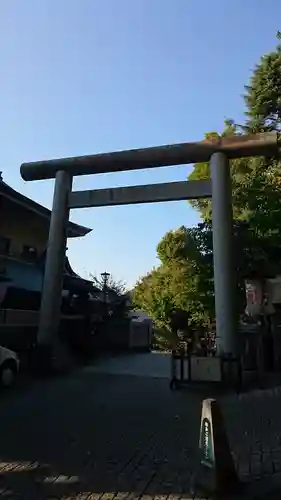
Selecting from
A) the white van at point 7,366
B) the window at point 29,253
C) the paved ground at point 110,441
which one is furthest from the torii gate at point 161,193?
the window at point 29,253

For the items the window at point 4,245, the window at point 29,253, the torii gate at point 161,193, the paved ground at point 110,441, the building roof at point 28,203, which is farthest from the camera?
the window at point 29,253

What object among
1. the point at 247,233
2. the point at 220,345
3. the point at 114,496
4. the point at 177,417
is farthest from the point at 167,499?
the point at 247,233

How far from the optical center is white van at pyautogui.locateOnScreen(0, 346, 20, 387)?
11242mm

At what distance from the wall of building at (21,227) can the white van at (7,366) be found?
26.1ft

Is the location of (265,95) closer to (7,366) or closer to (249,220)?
(249,220)

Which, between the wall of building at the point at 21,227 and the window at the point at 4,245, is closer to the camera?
the window at the point at 4,245

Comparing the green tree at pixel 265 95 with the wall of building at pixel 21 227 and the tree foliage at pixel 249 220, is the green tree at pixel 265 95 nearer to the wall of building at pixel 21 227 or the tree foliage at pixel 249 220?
the tree foliage at pixel 249 220

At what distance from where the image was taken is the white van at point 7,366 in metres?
11.2

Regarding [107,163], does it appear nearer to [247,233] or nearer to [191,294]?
[247,233]

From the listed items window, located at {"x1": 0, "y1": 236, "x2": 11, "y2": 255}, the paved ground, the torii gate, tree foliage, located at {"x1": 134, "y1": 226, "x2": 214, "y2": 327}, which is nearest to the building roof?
the torii gate

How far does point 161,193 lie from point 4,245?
7265mm

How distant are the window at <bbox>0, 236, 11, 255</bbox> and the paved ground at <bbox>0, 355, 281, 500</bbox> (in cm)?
854

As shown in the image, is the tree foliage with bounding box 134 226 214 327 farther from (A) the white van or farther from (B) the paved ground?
(A) the white van

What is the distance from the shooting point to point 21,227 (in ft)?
66.2
